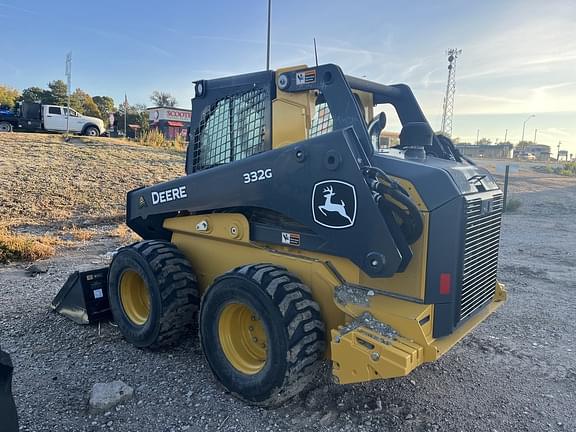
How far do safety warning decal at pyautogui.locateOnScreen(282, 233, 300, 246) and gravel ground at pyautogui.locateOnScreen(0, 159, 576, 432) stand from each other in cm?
111

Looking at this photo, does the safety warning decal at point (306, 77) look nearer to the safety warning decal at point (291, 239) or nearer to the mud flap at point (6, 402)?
the safety warning decal at point (291, 239)

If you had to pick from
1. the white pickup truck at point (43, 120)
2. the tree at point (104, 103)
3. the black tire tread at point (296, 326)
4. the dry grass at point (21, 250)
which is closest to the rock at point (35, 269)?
the dry grass at point (21, 250)

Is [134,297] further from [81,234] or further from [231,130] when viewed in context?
[81,234]

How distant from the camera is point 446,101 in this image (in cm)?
3550

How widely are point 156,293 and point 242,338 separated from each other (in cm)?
89

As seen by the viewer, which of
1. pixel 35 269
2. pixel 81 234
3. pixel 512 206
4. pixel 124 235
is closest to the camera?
pixel 35 269

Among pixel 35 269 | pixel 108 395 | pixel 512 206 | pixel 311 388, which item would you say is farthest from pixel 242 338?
pixel 512 206

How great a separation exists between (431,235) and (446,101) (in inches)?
1400

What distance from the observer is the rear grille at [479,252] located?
123 inches

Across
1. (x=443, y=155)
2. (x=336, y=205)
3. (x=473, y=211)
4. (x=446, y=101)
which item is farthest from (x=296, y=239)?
(x=446, y=101)

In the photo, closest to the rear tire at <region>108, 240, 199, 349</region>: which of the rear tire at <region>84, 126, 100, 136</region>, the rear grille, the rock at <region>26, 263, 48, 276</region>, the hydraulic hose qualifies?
the hydraulic hose

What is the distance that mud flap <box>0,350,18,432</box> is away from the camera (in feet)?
8.31

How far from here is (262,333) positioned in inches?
139

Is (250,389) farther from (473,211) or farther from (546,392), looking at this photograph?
(546,392)
